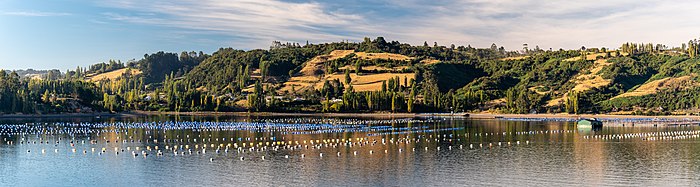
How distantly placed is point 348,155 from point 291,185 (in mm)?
22972

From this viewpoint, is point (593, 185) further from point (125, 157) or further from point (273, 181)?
point (125, 157)

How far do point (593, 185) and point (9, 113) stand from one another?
178 m

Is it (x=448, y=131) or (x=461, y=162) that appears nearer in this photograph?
(x=461, y=162)

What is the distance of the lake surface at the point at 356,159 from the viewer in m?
60.6

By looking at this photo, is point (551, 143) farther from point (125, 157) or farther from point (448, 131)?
point (125, 157)

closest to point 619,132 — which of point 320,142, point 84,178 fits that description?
point 320,142

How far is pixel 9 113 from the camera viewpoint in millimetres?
191250

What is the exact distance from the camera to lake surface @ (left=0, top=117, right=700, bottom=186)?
60.6 metres

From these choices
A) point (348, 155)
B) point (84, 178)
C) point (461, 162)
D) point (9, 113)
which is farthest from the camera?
point (9, 113)

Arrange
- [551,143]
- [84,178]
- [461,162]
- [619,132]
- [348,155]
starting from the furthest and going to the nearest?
1. [619,132]
2. [551,143]
3. [348,155]
4. [461,162]
5. [84,178]

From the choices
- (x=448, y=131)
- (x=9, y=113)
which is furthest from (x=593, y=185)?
(x=9, y=113)

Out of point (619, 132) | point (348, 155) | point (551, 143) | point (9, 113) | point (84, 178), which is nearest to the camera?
point (84, 178)

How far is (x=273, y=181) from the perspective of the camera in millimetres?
59469

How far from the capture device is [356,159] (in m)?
75.2
